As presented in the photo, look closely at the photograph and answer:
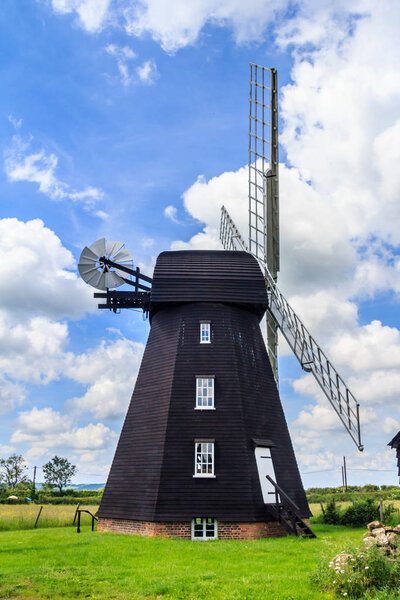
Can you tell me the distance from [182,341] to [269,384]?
15.0 ft

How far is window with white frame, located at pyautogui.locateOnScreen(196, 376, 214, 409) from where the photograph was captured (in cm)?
2173

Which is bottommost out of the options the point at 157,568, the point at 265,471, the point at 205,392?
the point at 157,568

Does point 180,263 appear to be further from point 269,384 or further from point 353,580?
point 353,580

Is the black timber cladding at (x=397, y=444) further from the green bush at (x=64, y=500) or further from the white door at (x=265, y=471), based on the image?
the green bush at (x=64, y=500)

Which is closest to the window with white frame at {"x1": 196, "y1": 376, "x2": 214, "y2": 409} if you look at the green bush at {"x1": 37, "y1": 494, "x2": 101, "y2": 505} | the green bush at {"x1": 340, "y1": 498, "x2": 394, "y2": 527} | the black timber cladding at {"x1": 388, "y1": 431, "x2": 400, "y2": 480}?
the black timber cladding at {"x1": 388, "y1": 431, "x2": 400, "y2": 480}

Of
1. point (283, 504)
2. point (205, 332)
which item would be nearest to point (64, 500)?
point (205, 332)

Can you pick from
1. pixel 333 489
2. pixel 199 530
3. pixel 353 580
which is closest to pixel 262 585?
pixel 353 580

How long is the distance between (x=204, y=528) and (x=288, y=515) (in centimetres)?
334

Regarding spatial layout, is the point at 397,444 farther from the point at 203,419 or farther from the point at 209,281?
the point at 209,281

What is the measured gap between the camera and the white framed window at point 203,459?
20.4m

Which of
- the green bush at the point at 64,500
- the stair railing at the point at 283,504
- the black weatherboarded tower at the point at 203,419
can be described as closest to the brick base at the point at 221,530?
the black weatherboarded tower at the point at 203,419

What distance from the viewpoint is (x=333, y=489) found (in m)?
59.8

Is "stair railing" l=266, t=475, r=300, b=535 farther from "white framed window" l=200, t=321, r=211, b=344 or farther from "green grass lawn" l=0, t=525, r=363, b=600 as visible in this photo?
"white framed window" l=200, t=321, r=211, b=344

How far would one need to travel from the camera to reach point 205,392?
72.1ft
